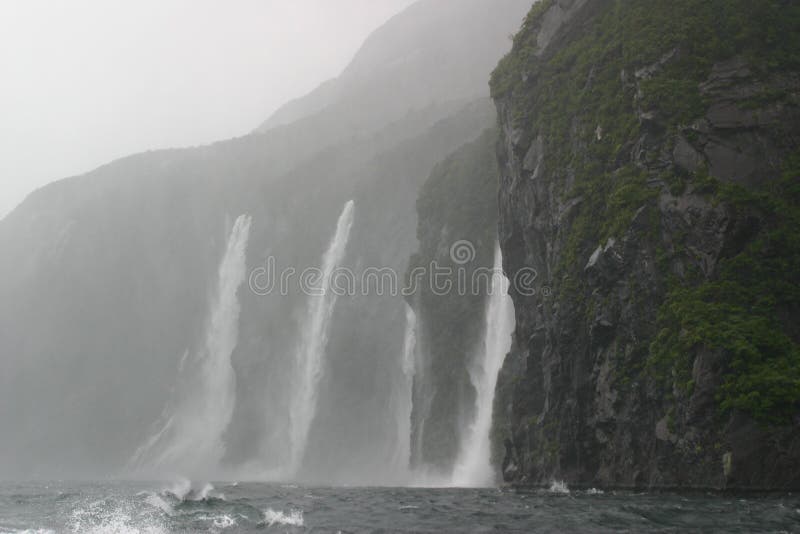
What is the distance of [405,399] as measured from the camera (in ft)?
212

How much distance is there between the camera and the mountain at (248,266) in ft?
231

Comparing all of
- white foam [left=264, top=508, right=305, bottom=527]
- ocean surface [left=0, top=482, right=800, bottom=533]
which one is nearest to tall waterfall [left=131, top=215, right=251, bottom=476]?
ocean surface [left=0, top=482, right=800, bottom=533]

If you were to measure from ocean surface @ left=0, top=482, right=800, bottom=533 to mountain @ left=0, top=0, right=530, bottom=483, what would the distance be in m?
35.1

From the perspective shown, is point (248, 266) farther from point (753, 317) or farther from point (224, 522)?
point (753, 317)

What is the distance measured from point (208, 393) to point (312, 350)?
69.4ft

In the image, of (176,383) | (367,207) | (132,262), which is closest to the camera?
(367,207)

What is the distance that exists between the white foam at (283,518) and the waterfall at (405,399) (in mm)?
37653

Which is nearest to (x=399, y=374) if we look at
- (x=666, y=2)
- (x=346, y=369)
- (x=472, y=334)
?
(x=346, y=369)

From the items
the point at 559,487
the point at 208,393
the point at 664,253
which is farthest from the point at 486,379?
the point at 208,393

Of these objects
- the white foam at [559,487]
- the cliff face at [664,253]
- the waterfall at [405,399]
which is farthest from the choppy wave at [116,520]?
the waterfall at [405,399]

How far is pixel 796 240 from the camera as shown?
2634cm

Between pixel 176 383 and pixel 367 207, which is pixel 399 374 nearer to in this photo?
pixel 367 207

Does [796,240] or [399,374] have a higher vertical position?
[796,240]

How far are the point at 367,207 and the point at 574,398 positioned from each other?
4700 centimetres
